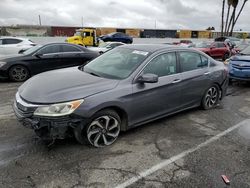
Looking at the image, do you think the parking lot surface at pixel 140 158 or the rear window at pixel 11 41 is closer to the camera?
the parking lot surface at pixel 140 158

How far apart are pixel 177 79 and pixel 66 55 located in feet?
19.3

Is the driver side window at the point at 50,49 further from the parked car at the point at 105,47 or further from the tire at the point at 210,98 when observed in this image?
the tire at the point at 210,98

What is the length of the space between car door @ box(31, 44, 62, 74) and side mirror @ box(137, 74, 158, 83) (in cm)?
590

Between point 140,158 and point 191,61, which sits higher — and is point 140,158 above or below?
below

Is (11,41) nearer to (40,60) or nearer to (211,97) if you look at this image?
(40,60)

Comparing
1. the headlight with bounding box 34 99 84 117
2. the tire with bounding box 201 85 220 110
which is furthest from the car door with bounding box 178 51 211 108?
the headlight with bounding box 34 99 84 117

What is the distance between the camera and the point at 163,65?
4.80 meters

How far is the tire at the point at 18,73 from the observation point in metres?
8.83

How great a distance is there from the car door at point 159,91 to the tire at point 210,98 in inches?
41.5

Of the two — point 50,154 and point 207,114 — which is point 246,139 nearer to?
point 207,114

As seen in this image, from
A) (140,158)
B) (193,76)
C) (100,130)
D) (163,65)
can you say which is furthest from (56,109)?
(193,76)

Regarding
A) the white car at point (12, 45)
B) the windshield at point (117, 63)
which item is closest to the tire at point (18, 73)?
the windshield at point (117, 63)

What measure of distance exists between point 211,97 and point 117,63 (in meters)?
2.57

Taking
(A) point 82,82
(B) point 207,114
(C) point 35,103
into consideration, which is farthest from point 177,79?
(C) point 35,103
